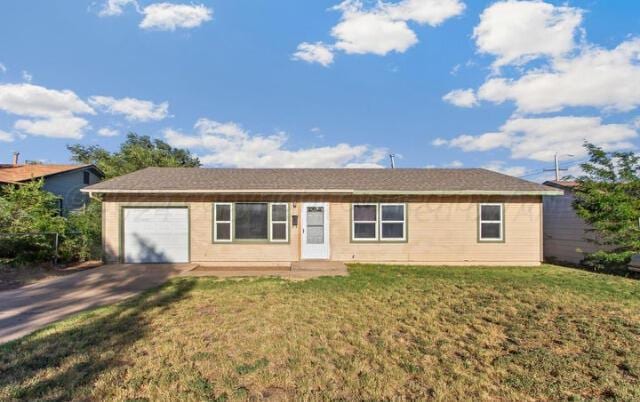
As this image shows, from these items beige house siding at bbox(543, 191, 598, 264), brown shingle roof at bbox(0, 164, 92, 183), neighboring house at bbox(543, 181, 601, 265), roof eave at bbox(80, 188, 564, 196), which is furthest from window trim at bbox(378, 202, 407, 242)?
brown shingle roof at bbox(0, 164, 92, 183)

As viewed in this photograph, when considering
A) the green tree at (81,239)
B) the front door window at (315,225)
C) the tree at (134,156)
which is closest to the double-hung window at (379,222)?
the front door window at (315,225)

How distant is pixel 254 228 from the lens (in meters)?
10.5

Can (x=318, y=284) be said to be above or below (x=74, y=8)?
below

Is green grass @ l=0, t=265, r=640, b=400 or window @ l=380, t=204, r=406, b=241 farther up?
window @ l=380, t=204, r=406, b=241

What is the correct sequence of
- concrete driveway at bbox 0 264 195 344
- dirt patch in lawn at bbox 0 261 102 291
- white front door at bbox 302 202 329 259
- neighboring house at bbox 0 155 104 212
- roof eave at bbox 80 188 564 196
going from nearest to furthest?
concrete driveway at bbox 0 264 195 344 < dirt patch in lawn at bbox 0 261 102 291 < roof eave at bbox 80 188 564 196 < white front door at bbox 302 202 329 259 < neighboring house at bbox 0 155 104 212

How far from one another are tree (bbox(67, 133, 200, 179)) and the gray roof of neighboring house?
13.4 m

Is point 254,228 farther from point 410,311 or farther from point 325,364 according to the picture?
point 325,364

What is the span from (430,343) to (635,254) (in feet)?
27.6

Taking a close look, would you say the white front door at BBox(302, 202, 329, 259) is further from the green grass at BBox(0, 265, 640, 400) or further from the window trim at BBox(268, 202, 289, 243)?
the green grass at BBox(0, 265, 640, 400)

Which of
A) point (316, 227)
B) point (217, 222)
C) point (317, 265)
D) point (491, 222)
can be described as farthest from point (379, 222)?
point (217, 222)

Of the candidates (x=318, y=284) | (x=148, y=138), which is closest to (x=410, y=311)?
(x=318, y=284)

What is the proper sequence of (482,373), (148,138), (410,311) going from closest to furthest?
(482,373), (410,311), (148,138)

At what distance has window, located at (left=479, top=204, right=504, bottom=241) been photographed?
35.0ft

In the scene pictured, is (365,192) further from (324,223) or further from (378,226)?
(324,223)
